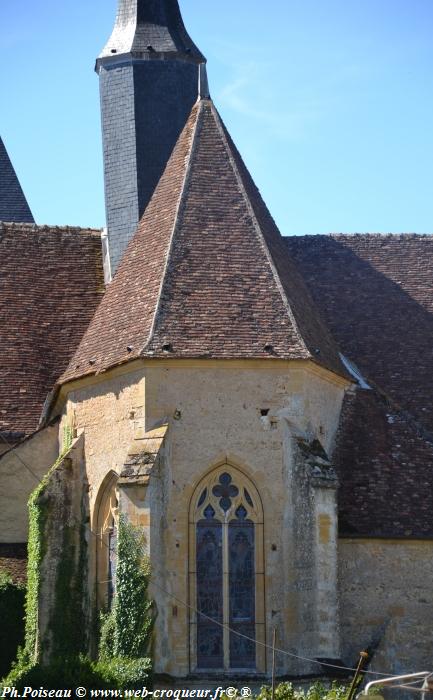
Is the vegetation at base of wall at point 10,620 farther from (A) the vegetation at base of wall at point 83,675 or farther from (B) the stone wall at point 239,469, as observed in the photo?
(A) the vegetation at base of wall at point 83,675

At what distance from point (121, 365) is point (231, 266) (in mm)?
2432

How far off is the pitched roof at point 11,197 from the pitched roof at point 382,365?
7704 millimetres

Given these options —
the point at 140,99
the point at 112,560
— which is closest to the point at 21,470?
the point at 112,560

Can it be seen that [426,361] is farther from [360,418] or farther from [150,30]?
[150,30]

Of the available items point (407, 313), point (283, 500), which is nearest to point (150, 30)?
point (407, 313)

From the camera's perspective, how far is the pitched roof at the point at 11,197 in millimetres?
34781

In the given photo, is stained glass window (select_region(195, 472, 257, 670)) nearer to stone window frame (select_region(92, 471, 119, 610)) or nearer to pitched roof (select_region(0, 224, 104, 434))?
stone window frame (select_region(92, 471, 119, 610))

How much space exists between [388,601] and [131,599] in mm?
4080

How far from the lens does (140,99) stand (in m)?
30.3

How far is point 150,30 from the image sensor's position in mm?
30781

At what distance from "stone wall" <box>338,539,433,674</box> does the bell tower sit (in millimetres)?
9333

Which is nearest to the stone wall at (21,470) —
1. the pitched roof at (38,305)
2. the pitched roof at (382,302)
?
the pitched roof at (38,305)

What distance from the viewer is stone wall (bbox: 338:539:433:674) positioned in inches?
901

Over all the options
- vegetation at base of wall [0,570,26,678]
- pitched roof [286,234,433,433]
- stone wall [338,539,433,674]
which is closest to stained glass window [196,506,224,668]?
stone wall [338,539,433,674]
